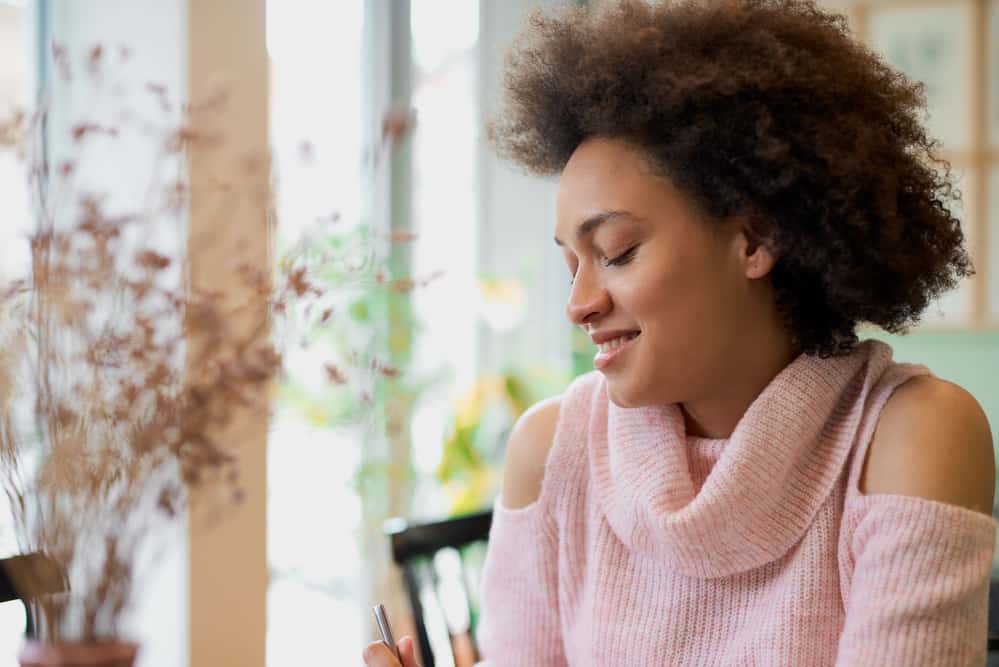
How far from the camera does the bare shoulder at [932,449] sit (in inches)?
44.4

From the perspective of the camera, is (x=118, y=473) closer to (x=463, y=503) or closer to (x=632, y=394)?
(x=632, y=394)

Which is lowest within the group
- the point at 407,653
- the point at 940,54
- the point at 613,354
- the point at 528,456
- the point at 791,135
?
the point at 407,653

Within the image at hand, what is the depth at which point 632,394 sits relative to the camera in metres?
1.23

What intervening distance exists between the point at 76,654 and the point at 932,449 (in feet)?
2.86

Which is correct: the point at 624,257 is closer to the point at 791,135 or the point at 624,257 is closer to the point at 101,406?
the point at 791,135

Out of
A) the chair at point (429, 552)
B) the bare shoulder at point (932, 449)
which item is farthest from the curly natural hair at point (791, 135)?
the chair at point (429, 552)

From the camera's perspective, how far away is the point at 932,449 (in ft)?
3.75

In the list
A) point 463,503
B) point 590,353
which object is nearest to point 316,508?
point 463,503

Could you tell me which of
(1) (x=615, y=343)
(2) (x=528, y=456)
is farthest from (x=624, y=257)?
(2) (x=528, y=456)

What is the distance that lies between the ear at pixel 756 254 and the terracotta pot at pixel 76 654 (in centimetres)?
77

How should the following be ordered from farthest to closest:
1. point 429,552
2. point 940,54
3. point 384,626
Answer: point 940,54 → point 429,552 → point 384,626

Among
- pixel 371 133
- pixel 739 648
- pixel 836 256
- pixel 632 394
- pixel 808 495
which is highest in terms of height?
pixel 371 133

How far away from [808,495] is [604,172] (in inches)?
17.3

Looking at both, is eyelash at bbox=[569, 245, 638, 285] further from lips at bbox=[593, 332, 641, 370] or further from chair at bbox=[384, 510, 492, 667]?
chair at bbox=[384, 510, 492, 667]
